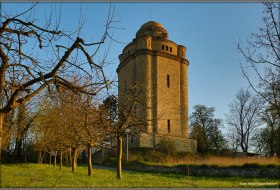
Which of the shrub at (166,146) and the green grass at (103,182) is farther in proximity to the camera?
the shrub at (166,146)

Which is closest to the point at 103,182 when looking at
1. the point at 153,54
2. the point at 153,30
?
the point at 153,54

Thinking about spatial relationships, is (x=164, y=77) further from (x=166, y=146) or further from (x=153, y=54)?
(x=166, y=146)

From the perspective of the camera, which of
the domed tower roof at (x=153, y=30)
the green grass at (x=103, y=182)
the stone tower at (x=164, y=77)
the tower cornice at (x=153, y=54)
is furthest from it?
the domed tower roof at (x=153, y=30)

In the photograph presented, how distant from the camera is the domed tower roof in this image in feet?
150

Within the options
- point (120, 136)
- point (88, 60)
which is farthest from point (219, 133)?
point (88, 60)

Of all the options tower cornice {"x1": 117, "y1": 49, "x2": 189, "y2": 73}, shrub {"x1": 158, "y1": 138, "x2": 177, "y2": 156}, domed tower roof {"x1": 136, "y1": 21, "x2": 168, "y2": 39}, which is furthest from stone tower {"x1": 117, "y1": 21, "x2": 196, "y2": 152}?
shrub {"x1": 158, "y1": 138, "x2": 177, "y2": 156}

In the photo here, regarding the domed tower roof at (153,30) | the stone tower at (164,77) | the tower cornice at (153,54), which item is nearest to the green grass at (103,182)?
the stone tower at (164,77)

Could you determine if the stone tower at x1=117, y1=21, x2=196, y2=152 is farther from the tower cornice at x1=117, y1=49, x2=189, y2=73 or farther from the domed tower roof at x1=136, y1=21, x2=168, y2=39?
the domed tower roof at x1=136, y1=21, x2=168, y2=39

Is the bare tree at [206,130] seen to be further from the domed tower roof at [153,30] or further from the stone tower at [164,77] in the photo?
the domed tower roof at [153,30]

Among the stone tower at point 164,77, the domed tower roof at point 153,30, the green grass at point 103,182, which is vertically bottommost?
the green grass at point 103,182

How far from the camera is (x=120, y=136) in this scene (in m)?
13.9

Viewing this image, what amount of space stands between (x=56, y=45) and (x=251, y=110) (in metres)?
30.2

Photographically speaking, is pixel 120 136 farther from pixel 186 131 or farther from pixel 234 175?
pixel 186 131

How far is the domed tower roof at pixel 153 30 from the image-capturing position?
45.8 meters
